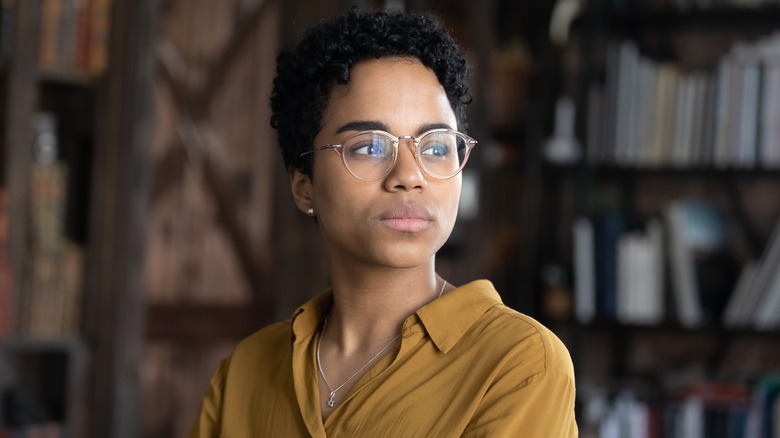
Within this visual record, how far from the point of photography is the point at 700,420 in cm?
450

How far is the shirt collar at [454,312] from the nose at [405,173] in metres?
0.15

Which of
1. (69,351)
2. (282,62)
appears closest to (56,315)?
(69,351)

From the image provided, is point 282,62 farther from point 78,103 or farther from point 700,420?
point 700,420

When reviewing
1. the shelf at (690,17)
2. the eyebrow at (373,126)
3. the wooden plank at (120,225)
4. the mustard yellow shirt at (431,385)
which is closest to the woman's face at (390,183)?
the eyebrow at (373,126)

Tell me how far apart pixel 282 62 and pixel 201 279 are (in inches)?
111

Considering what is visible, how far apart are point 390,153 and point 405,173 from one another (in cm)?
4

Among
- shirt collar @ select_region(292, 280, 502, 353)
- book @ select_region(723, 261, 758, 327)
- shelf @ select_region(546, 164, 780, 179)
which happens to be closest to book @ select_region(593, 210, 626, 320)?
shelf @ select_region(546, 164, 780, 179)

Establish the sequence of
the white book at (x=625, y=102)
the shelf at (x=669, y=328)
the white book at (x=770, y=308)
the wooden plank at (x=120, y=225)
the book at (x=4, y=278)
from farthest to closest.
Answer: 1. the white book at (x=625, y=102)
2. the shelf at (x=669, y=328)
3. the white book at (x=770, y=308)
4. the wooden plank at (x=120, y=225)
5. the book at (x=4, y=278)

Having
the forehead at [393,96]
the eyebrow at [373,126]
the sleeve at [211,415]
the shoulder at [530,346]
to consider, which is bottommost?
the sleeve at [211,415]

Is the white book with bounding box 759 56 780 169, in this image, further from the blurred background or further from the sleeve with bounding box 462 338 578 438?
the sleeve with bounding box 462 338 578 438

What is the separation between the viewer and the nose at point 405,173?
4.81 feet

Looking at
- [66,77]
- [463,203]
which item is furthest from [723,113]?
[66,77]

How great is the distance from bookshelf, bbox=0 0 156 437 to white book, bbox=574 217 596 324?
6.32ft

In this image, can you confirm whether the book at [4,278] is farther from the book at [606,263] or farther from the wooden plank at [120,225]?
the book at [606,263]
